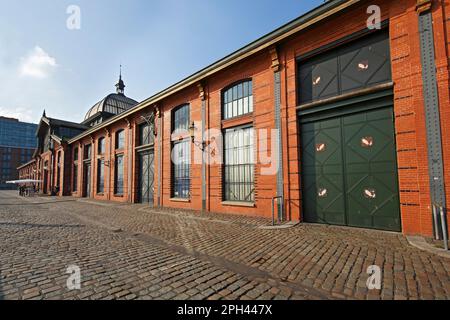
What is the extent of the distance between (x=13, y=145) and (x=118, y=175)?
4015 inches

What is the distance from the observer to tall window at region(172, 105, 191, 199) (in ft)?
42.9

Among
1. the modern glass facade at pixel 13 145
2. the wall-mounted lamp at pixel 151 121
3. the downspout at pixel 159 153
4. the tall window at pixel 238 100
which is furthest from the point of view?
the modern glass facade at pixel 13 145

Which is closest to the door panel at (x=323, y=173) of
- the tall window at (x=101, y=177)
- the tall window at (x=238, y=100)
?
the tall window at (x=238, y=100)

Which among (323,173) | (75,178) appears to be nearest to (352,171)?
(323,173)

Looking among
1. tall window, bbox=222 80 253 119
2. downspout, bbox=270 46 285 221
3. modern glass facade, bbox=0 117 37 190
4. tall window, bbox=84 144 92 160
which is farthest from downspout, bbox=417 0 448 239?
modern glass facade, bbox=0 117 37 190

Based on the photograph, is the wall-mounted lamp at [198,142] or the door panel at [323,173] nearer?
the door panel at [323,173]

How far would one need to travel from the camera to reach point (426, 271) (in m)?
3.62

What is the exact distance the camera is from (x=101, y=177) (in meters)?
22.2

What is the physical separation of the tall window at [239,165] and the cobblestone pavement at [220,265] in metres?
3.45

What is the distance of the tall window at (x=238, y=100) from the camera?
10.5m

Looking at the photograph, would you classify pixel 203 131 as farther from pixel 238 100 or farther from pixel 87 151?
pixel 87 151

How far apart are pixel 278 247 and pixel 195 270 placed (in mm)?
2201

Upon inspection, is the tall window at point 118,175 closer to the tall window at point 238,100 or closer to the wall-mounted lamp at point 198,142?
the wall-mounted lamp at point 198,142

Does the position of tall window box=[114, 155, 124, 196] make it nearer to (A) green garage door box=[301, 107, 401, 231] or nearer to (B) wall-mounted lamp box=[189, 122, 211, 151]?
(B) wall-mounted lamp box=[189, 122, 211, 151]
